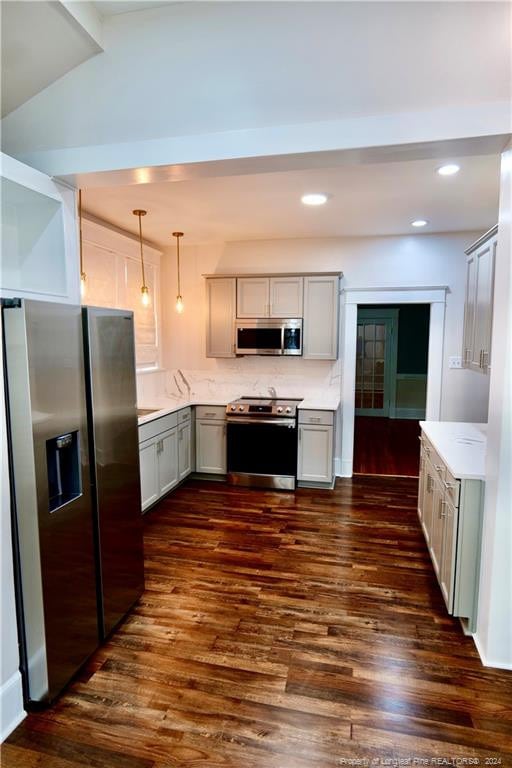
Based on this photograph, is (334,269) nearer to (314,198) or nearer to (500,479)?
Result: (314,198)

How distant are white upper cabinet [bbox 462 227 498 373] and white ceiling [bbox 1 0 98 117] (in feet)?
7.87

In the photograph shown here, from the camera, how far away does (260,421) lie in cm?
430

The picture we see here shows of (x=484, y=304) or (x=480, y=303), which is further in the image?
(x=480, y=303)

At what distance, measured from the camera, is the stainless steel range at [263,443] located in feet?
14.1

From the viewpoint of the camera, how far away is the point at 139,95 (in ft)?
6.26

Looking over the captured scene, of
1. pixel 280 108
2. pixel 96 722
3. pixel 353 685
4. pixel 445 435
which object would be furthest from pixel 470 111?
pixel 96 722

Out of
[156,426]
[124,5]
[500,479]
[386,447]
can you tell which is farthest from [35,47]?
[386,447]

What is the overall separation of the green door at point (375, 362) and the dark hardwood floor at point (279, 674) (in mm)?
5506

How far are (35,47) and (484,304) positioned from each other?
2.84 meters

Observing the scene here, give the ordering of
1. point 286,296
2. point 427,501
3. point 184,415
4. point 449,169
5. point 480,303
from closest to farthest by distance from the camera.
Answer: point 449,169 → point 480,303 → point 427,501 → point 184,415 → point 286,296

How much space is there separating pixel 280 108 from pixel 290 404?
2.99 meters

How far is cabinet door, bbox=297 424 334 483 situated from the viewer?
14.1 feet

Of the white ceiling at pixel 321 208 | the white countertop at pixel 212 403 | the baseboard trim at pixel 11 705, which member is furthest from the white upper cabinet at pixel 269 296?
the baseboard trim at pixel 11 705

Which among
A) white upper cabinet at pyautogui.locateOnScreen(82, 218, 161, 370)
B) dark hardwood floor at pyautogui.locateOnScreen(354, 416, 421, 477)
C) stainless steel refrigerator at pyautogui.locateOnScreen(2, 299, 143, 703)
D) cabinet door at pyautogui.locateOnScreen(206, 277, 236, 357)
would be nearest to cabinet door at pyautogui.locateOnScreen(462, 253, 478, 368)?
dark hardwood floor at pyautogui.locateOnScreen(354, 416, 421, 477)
